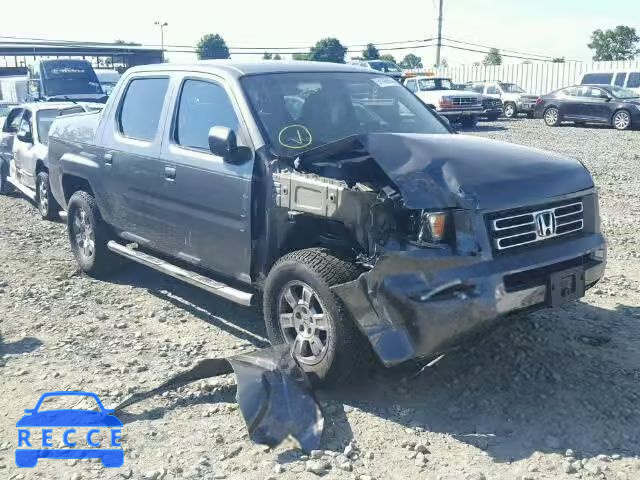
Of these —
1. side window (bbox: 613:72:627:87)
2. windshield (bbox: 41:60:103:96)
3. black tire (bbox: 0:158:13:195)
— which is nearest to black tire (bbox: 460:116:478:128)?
side window (bbox: 613:72:627:87)

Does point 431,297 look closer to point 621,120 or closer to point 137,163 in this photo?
point 137,163

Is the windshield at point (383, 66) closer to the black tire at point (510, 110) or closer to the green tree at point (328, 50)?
the black tire at point (510, 110)

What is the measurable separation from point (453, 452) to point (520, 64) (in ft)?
127

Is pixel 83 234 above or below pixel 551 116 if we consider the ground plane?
below

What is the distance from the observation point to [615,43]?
7162cm

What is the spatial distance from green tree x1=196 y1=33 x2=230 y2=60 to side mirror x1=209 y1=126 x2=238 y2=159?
231ft

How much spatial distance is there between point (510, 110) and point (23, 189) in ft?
74.6

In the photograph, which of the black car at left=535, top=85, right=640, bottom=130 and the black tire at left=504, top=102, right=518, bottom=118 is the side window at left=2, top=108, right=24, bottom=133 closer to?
the black car at left=535, top=85, right=640, bottom=130

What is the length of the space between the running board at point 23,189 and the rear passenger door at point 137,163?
438cm

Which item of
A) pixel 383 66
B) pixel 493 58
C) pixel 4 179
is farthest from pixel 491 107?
pixel 493 58

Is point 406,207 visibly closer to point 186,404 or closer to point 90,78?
point 186,404

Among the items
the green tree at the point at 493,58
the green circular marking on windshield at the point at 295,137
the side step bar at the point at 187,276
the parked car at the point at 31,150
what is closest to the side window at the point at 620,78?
the parked car at the point at 31,150

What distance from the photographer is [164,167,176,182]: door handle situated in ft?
16.8

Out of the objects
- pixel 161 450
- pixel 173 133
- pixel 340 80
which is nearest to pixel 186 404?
pixel 161 450
